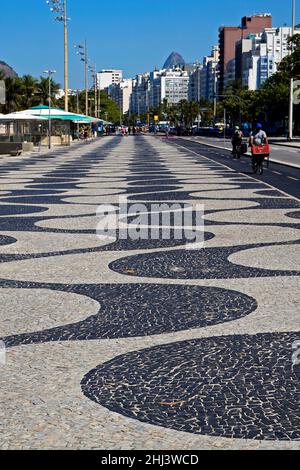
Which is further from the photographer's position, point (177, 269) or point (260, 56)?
point (260, 56)

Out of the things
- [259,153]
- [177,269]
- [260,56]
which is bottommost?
[177,269]

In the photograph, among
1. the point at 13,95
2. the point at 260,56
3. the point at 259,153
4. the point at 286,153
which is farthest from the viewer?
the point at 260,56

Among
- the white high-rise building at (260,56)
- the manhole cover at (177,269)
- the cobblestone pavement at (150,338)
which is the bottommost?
the manhole cover at (177,269)

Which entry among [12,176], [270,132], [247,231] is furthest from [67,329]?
[270,132]

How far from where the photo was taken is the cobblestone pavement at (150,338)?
4.45 metres

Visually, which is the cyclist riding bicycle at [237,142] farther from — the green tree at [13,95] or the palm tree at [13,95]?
the palm tree at [13,95]

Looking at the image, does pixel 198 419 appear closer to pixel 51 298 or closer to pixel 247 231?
pixel 51 298

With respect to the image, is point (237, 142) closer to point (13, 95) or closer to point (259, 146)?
point (259, 146)

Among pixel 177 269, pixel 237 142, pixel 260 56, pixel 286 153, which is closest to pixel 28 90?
pixel 286 153

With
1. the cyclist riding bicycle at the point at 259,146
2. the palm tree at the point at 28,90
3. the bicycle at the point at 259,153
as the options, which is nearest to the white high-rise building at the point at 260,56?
the palm tree at the point at 28,90

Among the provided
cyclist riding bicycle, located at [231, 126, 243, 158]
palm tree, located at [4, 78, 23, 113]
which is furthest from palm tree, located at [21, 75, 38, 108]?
cyclist riding bicycle, located at [231, 126, 243, 158]

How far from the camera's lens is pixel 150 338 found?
621 centimetres

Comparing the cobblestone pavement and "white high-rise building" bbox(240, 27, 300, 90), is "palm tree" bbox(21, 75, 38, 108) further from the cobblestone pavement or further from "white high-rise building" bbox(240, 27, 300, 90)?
"white high-rise building" bbox(240, 27, 300, 90)

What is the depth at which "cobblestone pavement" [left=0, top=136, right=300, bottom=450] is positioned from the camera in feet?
14.6
